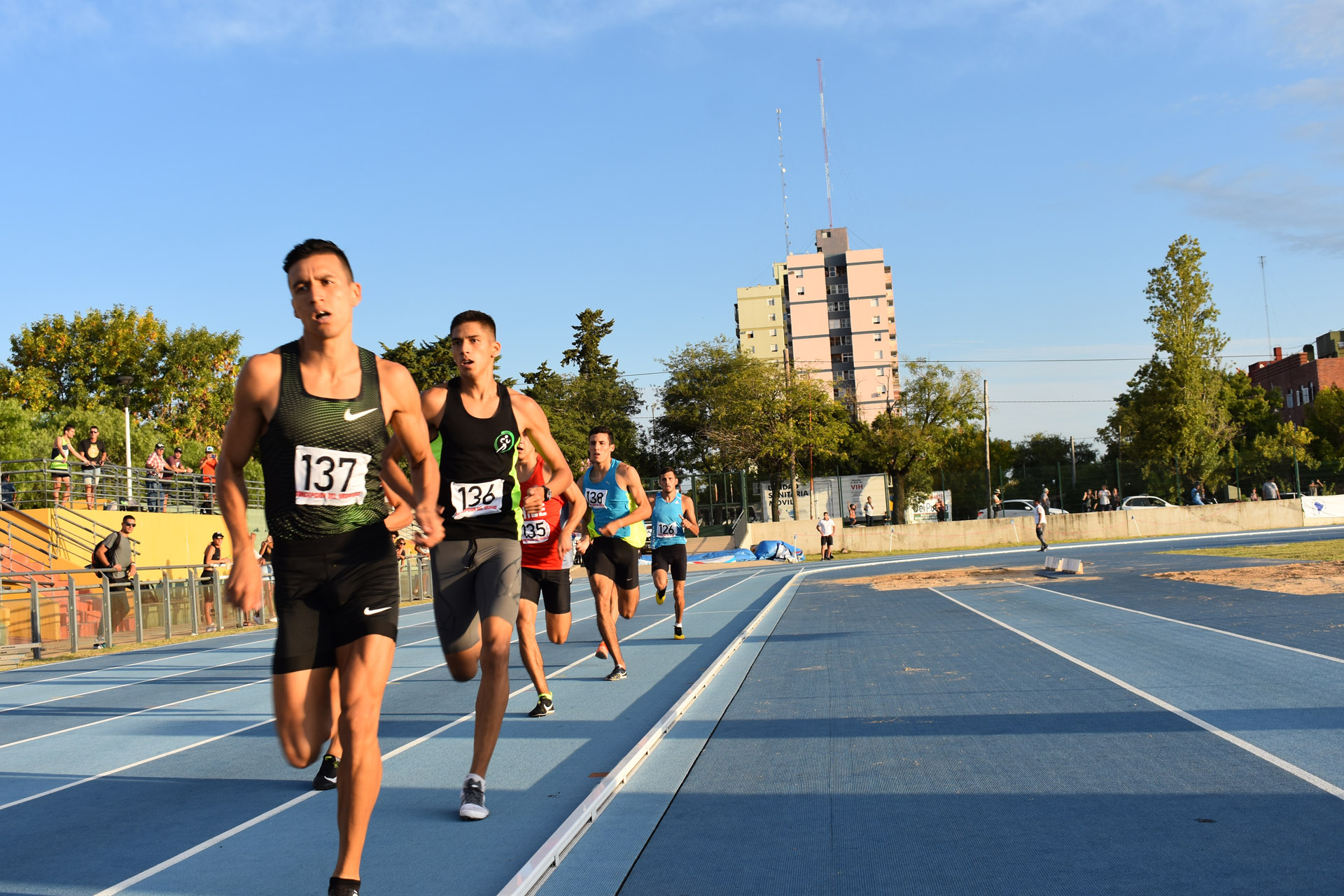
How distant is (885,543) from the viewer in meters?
39.7

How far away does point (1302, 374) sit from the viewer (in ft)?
264

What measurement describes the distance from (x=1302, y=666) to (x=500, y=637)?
589cm

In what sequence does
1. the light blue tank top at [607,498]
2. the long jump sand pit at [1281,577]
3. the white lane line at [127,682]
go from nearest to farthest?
the light blue tank top at [607,498] → the white lane line at [127,682] → the long jump sand pit at [1281,577]

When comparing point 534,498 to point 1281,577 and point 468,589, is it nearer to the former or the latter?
point 468,589

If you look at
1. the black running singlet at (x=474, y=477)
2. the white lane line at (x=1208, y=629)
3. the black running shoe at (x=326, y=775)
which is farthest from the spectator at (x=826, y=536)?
the black running singlet at (x=474, y=477)

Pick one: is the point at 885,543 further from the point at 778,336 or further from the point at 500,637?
the point at 778,336

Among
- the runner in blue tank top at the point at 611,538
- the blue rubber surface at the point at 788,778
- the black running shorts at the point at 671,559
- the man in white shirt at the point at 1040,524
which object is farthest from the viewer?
the man in white shirt at the point at 1040,524

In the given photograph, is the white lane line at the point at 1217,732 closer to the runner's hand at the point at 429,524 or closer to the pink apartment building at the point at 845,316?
the runner's hand at the point at 429,524

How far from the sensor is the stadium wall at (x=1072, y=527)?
130ft

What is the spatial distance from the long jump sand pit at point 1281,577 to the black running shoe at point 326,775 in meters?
12.2

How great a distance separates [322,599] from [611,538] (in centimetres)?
572

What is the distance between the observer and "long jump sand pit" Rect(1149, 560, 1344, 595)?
13867 millimetres

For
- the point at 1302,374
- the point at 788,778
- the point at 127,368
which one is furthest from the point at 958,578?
the point at 1302,374

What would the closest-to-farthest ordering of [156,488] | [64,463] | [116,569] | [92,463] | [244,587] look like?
1. [244,587]
2. [116,569]
3. [92,463]
4. [64,463]
5. [156,488]
